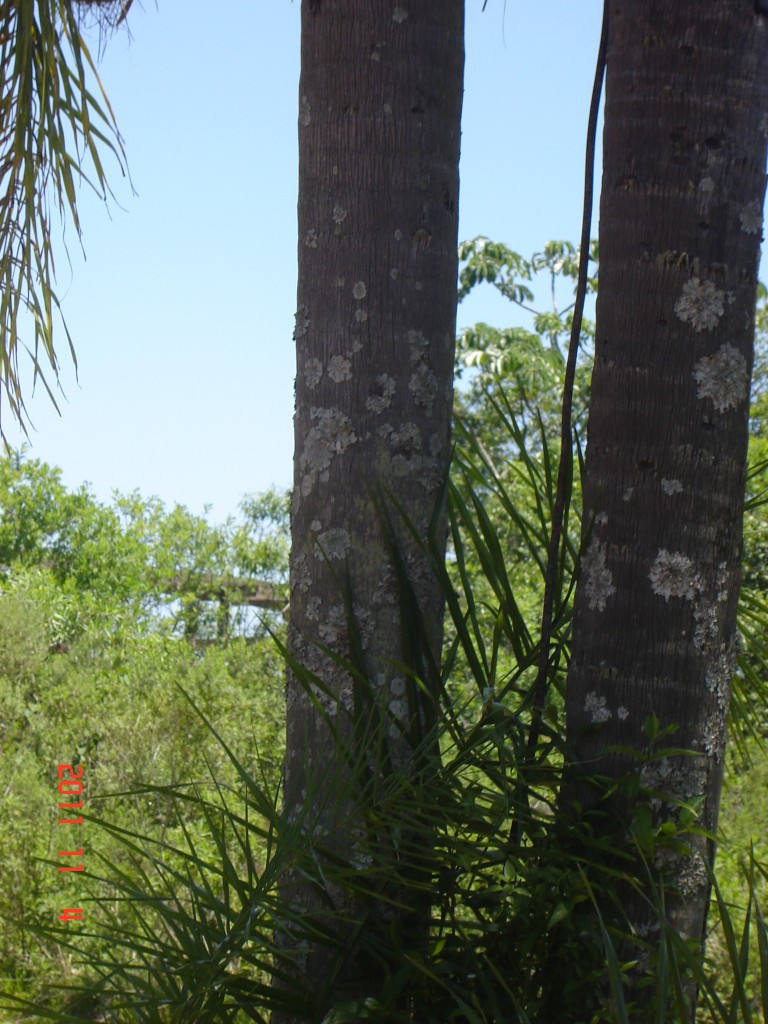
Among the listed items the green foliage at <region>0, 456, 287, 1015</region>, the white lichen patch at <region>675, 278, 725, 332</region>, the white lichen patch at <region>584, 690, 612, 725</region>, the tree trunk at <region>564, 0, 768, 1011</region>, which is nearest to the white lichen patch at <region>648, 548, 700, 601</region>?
the tree trunk at <region>564, 0, 768, 1011</region>

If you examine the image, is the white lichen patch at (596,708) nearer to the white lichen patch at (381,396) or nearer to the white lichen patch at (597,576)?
the white lichen patch at (597,576)

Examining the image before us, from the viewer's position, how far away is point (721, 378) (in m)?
1.58

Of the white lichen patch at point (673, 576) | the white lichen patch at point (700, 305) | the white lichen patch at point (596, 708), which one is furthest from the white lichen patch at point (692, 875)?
the white lichen patch at point (700, 305)

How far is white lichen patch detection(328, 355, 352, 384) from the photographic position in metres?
1.67

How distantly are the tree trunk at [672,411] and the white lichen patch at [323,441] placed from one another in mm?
370

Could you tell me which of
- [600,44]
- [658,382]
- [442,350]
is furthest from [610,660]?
[600,44]

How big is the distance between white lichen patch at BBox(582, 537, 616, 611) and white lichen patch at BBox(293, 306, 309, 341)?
0.56 meters

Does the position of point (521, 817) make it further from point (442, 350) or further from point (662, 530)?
point (442, 350)

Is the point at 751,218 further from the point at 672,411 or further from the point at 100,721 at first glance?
the point at 100,721

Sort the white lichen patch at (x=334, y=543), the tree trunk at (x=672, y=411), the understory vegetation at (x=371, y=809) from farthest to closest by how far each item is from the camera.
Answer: the white lichen patch at (x=334, y=543)
the tree trunk at (x=672, y=411)
the understory vegetation at (x=371, y=809)

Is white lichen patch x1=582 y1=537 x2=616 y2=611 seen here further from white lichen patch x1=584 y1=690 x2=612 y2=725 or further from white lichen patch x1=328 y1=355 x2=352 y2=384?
white lichen patch x1=328 y1=355 x2=352 y2=384

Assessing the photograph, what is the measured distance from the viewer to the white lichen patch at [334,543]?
1.64 metres

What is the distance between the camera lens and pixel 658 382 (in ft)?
5.17

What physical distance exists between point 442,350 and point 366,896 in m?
0.82
